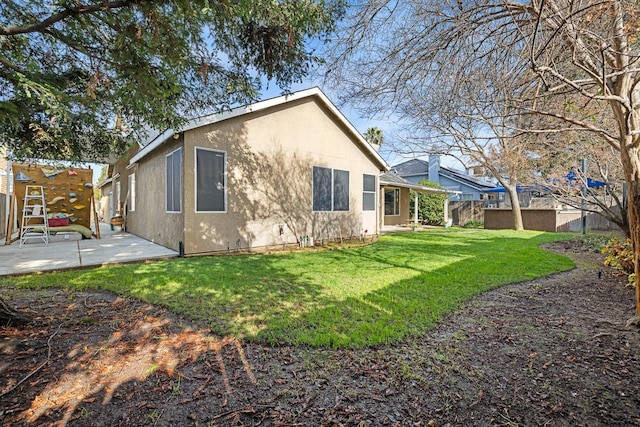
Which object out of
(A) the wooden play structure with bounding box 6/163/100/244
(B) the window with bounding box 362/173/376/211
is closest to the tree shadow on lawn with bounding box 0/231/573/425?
(B) the window with bounding box 362/173/376/211

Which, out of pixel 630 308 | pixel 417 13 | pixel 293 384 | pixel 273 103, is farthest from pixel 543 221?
pixel 293 384

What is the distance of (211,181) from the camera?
8.14 metres

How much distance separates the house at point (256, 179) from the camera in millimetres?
7965

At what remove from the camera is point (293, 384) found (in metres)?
2.51

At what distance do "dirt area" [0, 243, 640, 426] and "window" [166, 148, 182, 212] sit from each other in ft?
14.8

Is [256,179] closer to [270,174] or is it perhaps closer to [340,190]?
[270,174]

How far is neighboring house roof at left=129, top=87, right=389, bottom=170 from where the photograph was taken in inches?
299

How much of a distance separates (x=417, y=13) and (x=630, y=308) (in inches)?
192

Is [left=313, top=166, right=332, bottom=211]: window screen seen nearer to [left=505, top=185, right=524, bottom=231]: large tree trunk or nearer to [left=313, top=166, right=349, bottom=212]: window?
[left=313, top=166, right=349, bottom=212]: window

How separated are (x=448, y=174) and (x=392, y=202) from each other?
42.9ft

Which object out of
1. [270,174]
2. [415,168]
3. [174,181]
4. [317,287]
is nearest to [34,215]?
[174,181]

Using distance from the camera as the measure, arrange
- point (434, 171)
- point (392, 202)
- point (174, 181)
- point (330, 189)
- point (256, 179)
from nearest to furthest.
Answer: point (174, 181) → point (256, 179) → point (330, 189) → point (392, 202) → point (434, 171)

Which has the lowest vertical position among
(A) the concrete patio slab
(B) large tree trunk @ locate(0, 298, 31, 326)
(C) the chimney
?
(B) large tree trunk @ locate(0, 298, 31, 326)

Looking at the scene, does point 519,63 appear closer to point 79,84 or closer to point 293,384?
point 293,384
